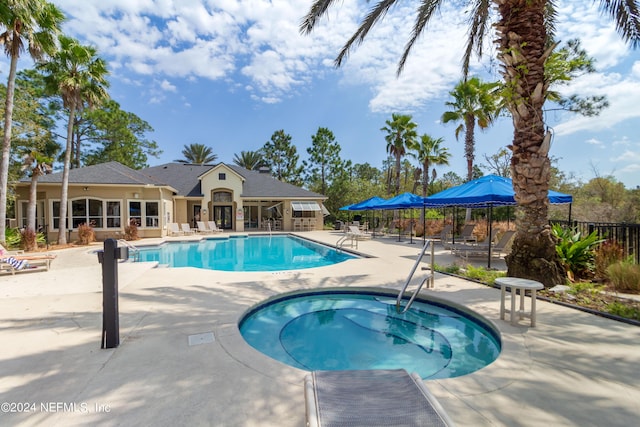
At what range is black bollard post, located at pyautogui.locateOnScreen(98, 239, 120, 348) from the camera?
3.78 metres

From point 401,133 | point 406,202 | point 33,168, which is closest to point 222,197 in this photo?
point 33,168

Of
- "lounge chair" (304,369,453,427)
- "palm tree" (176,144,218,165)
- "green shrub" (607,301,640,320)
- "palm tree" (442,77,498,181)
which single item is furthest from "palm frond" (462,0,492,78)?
"palm tree" (176,144,218,165)

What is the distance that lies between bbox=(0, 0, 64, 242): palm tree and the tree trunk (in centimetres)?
1714

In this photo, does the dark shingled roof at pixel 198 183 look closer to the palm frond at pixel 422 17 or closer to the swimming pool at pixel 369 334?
the palm frond at pixel 422 17

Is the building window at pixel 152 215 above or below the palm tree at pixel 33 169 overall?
below

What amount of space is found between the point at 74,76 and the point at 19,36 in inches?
114

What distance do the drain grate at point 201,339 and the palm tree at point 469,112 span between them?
74.4ft

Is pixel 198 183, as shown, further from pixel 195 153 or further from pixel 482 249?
pixel 482 249

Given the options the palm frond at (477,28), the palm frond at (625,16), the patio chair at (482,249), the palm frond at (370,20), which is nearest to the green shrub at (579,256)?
the patio chair at (482,249)

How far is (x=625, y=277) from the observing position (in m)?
Answer: 6.71

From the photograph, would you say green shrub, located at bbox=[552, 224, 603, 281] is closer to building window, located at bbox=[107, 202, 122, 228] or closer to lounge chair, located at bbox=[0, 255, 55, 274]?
lounge chair, located at bbox=[0, 255, 55, 274]

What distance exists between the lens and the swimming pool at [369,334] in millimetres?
4624

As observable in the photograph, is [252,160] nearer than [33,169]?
No

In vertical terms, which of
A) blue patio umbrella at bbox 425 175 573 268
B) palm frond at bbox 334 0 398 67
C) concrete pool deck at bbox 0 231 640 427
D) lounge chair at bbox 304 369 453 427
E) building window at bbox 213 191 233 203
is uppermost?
palm frond at bbox 334 0 398 67
